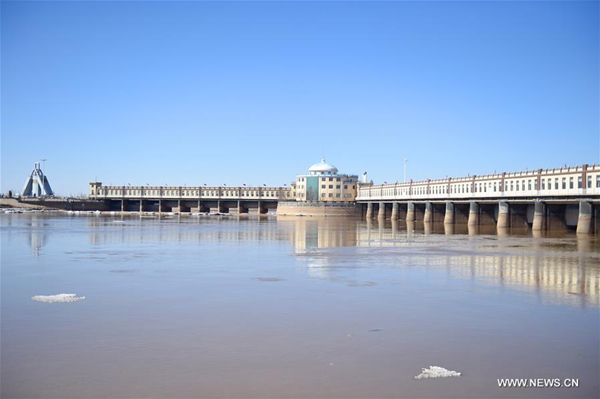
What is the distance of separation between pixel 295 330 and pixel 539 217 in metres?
52.2

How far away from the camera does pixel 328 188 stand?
14288 cm

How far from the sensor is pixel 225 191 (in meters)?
163

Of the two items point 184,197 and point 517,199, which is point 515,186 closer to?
point 517,199

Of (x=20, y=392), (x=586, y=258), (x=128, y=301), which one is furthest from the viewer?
(x=586, y=258)

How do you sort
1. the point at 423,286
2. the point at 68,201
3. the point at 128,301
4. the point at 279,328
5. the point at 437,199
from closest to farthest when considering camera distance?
1. the point at 279,328
2. the point at 128,301
3. the point at 423,286
4. the point at 437,199
5. the point at 68,201

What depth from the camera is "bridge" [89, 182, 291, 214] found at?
161 m

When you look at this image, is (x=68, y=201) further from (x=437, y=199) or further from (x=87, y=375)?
(x=87, y=375)

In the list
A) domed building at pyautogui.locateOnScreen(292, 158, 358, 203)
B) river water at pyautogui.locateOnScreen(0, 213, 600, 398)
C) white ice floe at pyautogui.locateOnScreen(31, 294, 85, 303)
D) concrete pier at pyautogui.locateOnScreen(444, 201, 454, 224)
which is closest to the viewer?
river water at pyautogui.locateOnScreen(0, 213, 600, 398)

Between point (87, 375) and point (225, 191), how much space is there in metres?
154

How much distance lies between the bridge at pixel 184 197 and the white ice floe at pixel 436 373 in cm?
14930

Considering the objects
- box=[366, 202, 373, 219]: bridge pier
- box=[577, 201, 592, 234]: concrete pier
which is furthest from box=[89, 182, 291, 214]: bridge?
box=[577, 201, 592, 234]: concrete pier

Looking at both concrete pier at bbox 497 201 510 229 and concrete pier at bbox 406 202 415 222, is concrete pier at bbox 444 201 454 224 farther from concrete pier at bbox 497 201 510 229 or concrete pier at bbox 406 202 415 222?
concrete pier at bbox 406 202 415 222

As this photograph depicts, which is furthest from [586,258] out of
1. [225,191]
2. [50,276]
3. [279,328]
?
[225,191]

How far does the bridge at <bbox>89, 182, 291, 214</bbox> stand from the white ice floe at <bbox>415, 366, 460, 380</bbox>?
149 m
